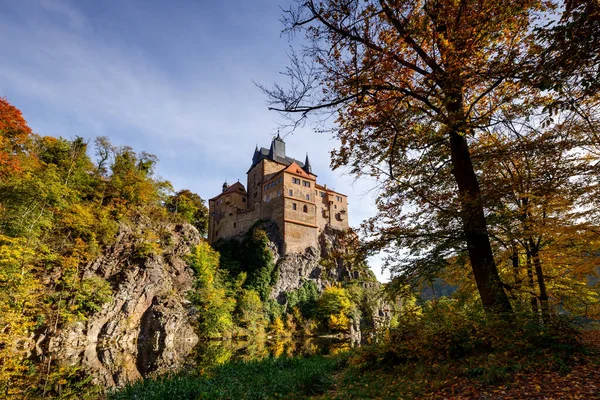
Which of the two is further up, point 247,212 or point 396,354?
point 247,212

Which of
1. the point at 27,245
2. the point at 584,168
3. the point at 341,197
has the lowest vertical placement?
the point at 584,168

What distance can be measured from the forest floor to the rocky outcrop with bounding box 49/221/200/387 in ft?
45.7

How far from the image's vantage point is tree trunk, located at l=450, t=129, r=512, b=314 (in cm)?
673

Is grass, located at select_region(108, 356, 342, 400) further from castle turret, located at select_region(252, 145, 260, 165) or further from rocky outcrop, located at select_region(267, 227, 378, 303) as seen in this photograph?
castle turret, located at select_region(252, 145, 260, 165)

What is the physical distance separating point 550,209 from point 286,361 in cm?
937

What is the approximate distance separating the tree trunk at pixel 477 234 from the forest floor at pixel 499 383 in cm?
160

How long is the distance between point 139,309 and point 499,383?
91.3 ft

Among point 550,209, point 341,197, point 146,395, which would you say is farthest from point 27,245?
point 341,197

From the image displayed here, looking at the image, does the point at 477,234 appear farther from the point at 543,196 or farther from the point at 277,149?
the point at 277,149

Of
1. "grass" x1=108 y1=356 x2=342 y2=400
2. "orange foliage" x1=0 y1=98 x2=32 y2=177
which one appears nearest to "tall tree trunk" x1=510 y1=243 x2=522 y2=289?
"grass" x1=108 y1=356 x2=342 y2=400

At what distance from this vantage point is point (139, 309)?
86.3ft

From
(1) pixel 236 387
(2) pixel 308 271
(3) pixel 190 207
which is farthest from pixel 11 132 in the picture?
(2) pixel 308 271

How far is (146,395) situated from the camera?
6.59 m

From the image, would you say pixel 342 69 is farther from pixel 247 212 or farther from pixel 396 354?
pixel 247 212
